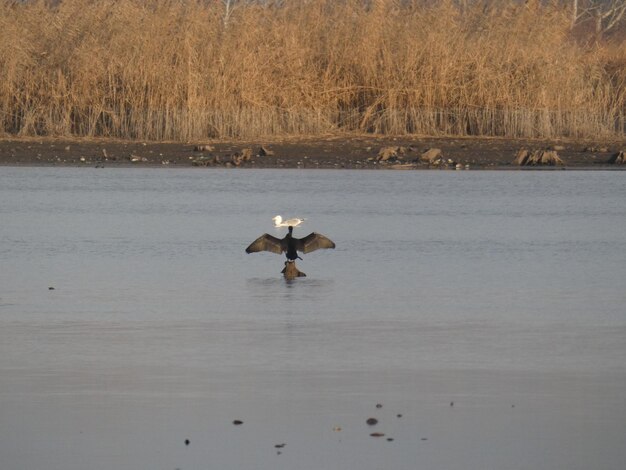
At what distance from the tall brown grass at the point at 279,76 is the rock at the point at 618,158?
86.8 inches

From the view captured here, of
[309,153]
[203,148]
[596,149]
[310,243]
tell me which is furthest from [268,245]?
[596,149]

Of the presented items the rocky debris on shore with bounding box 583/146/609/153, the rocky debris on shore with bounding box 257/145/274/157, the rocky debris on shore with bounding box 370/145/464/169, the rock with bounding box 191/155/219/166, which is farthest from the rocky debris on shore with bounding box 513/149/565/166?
the rock with bounding box 191/155/219/166

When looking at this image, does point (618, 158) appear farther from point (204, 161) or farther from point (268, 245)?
point (268, 245)

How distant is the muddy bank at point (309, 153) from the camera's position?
72.8 ft

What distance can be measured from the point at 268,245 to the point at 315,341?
299 centimetres

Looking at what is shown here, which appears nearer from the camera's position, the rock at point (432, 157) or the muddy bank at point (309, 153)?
the rock at point (432, 157)

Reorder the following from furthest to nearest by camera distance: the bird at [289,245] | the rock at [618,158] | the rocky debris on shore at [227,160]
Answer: the rocky debris on shore at [227,160]
the rock at [618,158]
the bird at [289,245]

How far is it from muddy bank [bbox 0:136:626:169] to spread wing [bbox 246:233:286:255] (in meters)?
11.0

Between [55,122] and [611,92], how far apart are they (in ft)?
31.1

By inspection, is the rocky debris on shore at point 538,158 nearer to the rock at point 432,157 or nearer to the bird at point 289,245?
the rock at point 432,157

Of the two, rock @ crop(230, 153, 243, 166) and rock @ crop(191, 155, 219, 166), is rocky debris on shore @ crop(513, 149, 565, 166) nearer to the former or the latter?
rock @ crop(230, 153, 243, 166)

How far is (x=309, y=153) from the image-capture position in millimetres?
22922

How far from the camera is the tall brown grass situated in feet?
78.2

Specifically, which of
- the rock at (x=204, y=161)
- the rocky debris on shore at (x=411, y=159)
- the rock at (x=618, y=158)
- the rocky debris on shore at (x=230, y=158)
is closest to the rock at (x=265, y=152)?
the rocky debris on shore at (x=230, y=158)
